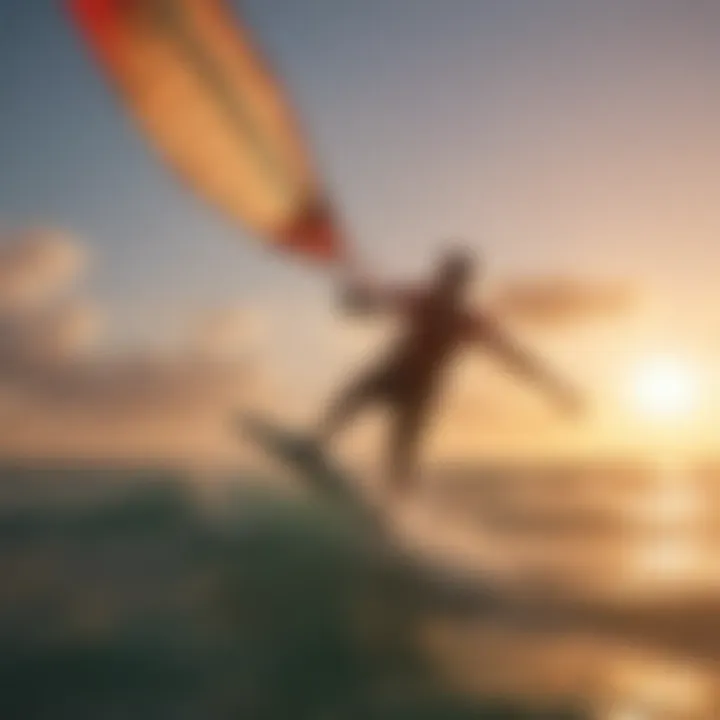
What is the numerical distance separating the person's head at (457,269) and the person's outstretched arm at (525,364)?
52mm

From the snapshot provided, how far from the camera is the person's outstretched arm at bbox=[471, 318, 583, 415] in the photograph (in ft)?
5.20

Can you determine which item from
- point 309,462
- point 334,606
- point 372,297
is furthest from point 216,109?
point 334,606

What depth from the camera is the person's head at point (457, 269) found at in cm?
159

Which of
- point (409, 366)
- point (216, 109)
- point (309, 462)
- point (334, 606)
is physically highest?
point (216, 109)

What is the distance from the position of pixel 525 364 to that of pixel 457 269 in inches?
5.8

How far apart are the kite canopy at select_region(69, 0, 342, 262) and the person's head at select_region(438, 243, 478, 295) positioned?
0.44 ft

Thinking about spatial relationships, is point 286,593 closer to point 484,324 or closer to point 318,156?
point 484,324

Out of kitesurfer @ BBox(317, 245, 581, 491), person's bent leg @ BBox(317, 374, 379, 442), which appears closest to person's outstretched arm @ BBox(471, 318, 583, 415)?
kitesurfer @ BBox(317, 245, 581, 491)

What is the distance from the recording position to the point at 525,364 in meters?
1.59

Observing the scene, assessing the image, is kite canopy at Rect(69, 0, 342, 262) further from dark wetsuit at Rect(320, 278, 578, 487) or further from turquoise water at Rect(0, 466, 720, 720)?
turquoise water at Rect(0, 466, 720, 720)

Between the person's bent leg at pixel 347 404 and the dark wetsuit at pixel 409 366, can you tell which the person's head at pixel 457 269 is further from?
the person's bent leg at pixel 347 404

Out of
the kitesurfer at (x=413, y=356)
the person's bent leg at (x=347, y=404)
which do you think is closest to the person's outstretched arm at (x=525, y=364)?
the kitesurfer at (x=413, y=356)

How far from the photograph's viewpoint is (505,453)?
157cm

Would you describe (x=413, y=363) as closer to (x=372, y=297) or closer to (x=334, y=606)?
(x=372, y=297)
